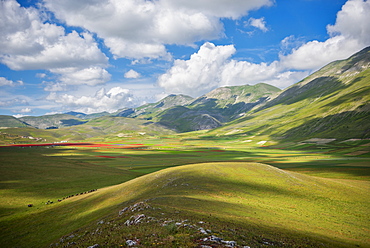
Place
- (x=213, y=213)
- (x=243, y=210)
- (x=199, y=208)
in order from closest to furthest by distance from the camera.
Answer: (x=213, y=213)
(x=199, y=208)
(x=243, y=210)

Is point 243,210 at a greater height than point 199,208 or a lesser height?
lesser

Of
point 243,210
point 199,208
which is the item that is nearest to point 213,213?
point 199,208

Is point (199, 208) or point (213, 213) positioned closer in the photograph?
point (213, 213)

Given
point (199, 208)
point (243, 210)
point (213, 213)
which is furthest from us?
point (243, 210)

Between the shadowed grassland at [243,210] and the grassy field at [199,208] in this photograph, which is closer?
the shadowed grassland at [243,210]

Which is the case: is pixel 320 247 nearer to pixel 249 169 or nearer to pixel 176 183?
pixel 176 183

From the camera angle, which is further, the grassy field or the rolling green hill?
the grassy field

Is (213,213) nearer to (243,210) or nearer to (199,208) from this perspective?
(199,208)

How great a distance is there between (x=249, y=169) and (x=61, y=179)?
58.8 m

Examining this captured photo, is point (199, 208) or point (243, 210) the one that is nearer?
point (199, 208)

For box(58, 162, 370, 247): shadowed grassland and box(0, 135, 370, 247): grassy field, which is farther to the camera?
box(0, 135, 370, 247): grassy field

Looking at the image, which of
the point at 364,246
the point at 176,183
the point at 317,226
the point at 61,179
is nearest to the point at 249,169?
the point at 176,183

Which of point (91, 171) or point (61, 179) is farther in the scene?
point (91, 171)

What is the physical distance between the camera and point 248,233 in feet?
64.8
